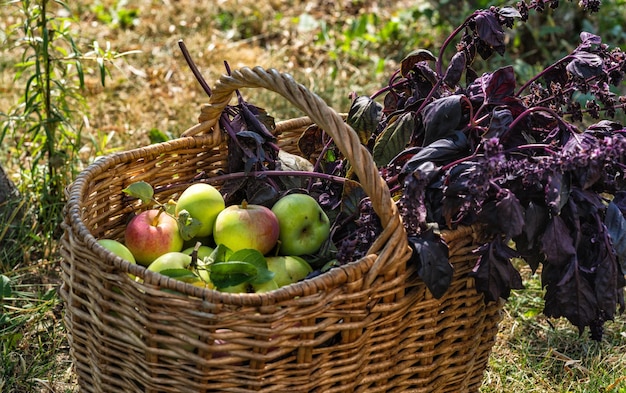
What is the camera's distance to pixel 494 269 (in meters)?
1.57

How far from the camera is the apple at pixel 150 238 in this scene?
1750mm

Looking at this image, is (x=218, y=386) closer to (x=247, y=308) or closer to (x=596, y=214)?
(x=247, y=308)

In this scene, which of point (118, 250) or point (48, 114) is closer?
point (118, 250)

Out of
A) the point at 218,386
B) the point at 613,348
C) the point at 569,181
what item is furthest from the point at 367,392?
the point at 613,348

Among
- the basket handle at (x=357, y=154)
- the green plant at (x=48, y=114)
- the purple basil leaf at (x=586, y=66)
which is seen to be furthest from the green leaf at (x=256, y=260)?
the green plant at (x=48, y=114)

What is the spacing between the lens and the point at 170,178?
82.7 inches

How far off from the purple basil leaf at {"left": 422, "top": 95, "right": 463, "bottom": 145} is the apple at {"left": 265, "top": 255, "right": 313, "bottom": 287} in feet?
1.30

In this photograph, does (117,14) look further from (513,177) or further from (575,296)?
(575,296)

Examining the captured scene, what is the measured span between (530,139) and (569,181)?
212 millimetres

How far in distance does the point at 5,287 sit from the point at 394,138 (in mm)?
1280

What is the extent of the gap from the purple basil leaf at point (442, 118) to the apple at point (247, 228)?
0.40m

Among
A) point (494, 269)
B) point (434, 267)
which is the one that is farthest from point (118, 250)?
point (494, 269)

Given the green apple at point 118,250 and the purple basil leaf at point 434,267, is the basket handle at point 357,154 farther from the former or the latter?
the green apple at point 118,250

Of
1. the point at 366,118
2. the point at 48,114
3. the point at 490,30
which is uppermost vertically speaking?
the point at 490,30
